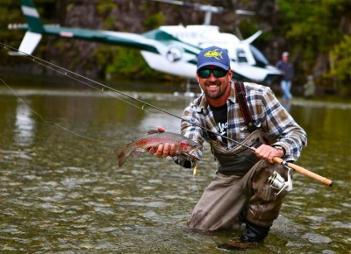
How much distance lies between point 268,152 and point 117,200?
92.1 inches

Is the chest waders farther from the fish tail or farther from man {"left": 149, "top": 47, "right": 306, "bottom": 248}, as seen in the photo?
the fish tail

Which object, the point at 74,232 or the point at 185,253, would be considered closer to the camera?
the point at 185,253

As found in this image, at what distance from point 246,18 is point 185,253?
1415 inches

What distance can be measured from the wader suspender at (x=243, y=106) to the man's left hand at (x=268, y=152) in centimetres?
37

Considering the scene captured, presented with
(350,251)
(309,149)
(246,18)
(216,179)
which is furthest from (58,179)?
(246,18)

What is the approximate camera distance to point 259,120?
200 inches

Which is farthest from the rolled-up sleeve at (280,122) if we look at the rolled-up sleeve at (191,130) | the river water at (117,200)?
the river water at (117,200)

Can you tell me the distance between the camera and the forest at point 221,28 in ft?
124

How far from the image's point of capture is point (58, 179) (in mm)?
7430

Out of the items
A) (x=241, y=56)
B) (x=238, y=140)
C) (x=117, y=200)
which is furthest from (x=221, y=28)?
(x=238, y=140)

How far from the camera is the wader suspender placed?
16.4 feet

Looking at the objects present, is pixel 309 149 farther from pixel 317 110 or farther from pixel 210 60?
pixel 317 110

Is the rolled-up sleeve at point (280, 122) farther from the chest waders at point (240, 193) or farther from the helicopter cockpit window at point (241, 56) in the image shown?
the helicopter cockpit window at point (241, 56)

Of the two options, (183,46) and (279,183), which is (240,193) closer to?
(279,183)
